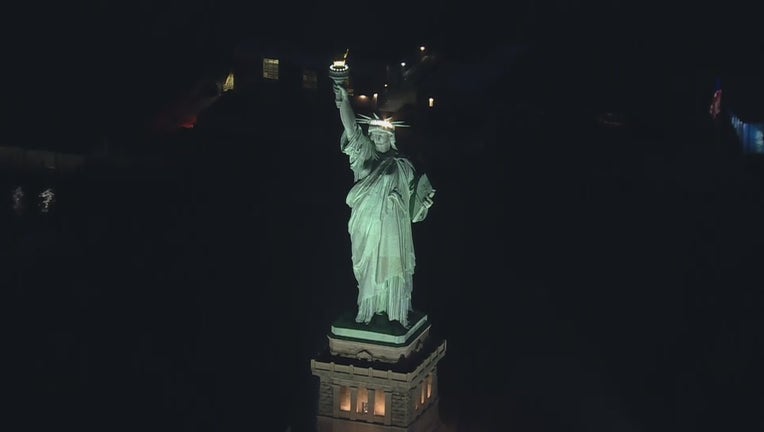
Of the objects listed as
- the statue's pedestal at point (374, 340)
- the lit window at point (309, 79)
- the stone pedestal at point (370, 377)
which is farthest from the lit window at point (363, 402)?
the lit window at point (309, 79)

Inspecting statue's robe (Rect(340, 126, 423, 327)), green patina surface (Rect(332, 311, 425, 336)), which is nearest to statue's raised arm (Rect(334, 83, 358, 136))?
statue's robe (Rect(340, 126, 423, 327))

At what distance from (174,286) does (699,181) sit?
52.1 feet

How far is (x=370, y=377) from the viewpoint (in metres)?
38.8

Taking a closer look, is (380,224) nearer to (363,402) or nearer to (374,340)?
(374,340)

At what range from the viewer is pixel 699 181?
55844mm

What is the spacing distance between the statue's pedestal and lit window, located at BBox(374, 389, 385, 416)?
699 mm

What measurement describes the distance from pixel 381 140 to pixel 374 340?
4.00 meters

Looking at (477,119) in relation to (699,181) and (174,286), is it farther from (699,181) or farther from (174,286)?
(174,286)

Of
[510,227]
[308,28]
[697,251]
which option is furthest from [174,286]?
[308,28]

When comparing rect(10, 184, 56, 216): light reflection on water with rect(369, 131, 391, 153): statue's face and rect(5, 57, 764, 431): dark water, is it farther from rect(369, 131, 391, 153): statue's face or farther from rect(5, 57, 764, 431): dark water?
rect(369, 131, 391, 153): statue's face

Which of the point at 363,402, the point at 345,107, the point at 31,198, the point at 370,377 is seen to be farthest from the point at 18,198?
the point at 370,377

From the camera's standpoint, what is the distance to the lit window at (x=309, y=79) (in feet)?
214

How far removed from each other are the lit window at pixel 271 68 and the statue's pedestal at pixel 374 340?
27.4m

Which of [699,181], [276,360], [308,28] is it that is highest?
[308,28]
